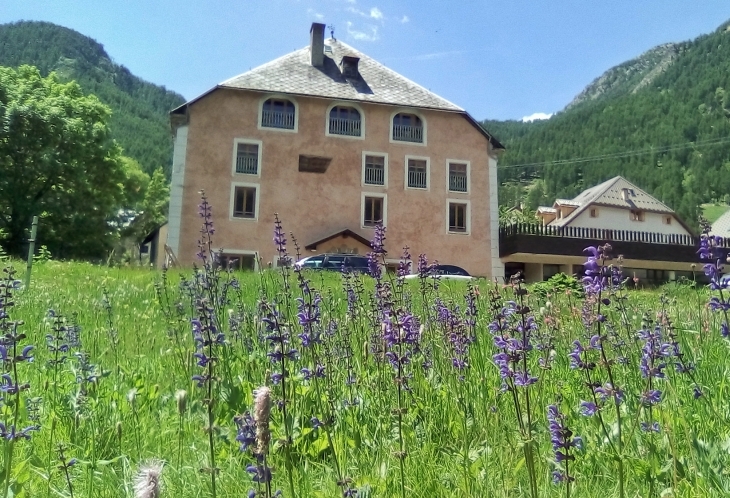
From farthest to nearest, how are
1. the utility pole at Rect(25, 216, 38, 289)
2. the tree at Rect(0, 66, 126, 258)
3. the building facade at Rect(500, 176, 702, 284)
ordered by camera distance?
the tree at Rect(0, 66, 126, 258) → the building facade at Rect(500, 176, 702, 284) → the utility pole at Rect(25, 216, 38, 289)

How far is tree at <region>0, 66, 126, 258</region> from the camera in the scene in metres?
37.8

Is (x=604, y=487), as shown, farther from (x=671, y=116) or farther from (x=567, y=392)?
(x=671, y=116)

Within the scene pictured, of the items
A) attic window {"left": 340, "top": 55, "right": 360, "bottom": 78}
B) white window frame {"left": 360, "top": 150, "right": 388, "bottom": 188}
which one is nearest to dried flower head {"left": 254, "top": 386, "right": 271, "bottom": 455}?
white window frame {"left": 360, "top": 150, "right": 388, "bottom": 188}

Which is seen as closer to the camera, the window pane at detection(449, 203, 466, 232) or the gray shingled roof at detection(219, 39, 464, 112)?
the gray shingled roof at detection(219, 39, 464, 112)

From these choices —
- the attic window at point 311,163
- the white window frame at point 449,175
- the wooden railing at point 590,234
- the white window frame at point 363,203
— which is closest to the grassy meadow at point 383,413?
the white window frame at point 363,203

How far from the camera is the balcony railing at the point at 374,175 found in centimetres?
3319

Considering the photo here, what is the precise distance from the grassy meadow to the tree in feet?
125

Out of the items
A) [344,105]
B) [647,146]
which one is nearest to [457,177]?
[344,105]

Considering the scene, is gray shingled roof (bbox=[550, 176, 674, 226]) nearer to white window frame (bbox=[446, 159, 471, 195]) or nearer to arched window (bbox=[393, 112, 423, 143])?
white window frame (bbox=[446, 159, 471, 195])

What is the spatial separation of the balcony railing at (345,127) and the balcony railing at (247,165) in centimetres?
465

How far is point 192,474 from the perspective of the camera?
2.72 metres

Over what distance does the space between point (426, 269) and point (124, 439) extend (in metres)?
2.11

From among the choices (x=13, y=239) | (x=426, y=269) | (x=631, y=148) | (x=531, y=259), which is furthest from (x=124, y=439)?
(x=631, y=148)

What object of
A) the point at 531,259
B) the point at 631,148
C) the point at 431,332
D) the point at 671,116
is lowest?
the point at 431,332
